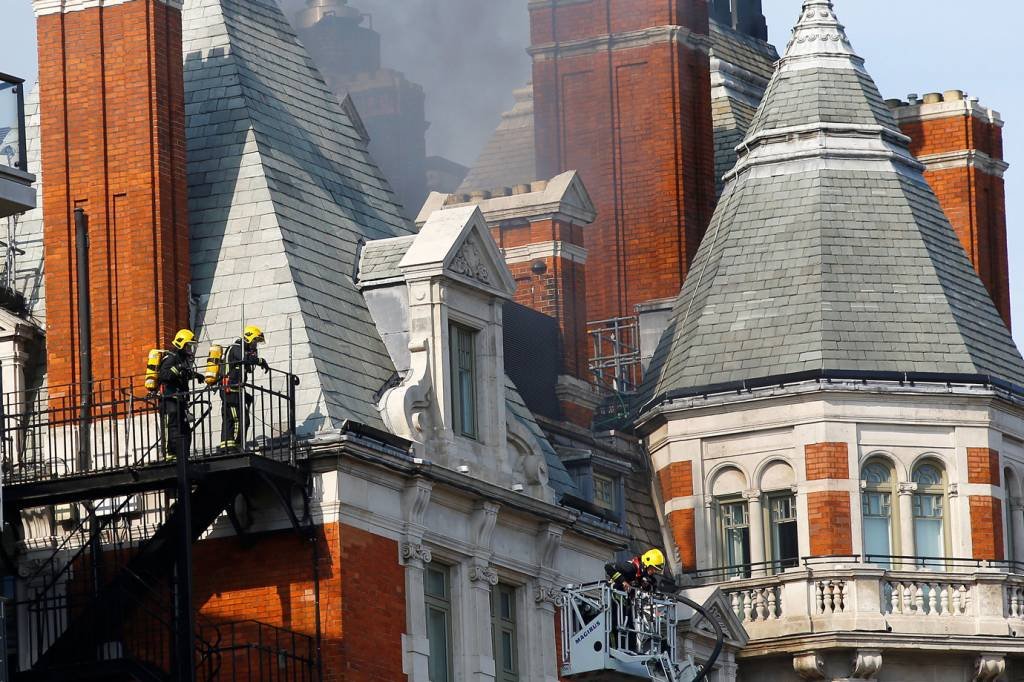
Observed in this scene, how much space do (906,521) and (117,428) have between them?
50.2 feet

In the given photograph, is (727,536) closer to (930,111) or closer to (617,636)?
(617,636)

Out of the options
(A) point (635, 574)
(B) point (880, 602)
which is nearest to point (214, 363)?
(A) point (635, 574)

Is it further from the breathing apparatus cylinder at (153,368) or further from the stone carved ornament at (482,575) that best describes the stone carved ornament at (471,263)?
the breathing apparatus cylinder at (153,368)

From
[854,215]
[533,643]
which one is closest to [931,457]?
[854,215]

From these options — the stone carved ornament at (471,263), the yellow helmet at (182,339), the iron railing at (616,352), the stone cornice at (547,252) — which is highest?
the stone cornice at (547,252)

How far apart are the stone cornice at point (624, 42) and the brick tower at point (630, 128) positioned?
0.02 m

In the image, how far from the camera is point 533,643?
47438 mm

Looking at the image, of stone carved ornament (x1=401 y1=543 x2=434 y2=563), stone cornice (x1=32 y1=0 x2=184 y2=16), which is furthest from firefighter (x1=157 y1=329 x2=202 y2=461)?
stone cornice (x1=32 y1=0 x2=184 y2=16)

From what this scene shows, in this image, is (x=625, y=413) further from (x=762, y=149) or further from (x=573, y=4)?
(x=573, y=4)

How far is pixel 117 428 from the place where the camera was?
43.9 m

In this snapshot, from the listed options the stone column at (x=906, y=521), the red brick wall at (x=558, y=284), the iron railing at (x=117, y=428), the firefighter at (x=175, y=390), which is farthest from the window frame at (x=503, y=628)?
the red brick wall at (x=558, y=284)

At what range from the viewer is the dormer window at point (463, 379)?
4653 cm

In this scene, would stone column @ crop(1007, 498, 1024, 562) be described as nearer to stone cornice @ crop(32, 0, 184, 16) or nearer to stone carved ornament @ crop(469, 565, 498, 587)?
stone carved ornament @ crop(469, 565, 498, 587)

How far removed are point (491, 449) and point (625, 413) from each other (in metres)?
10.9
